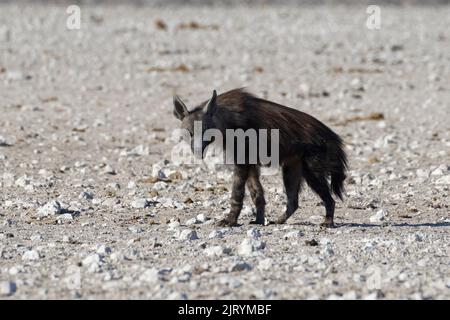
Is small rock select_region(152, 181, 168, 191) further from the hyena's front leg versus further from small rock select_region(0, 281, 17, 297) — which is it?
small rock select_region(0, 281, 17, 297)

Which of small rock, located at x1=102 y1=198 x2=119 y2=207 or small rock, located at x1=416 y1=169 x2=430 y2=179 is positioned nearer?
small rock, located at x1=102 y1=198 x2=119 y2=207

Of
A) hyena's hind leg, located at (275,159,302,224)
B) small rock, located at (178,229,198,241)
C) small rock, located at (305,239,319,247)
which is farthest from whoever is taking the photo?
hyena's hind leg, located at (275,159,302,224)

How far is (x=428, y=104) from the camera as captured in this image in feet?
55.0

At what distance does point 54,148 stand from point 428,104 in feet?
20.8

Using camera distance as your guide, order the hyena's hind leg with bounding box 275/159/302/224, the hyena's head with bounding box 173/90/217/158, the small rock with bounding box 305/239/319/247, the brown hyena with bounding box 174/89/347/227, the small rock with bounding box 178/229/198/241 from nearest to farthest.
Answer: the small rock with bounding box 305/239/319/247 → the small rock with bounding box 178/229/198/241 → the hyena's head with bounding box 173/90/217/158 → the brown hyena with bounding box 174/89/347/227 → the hyena's hind leg with bounding box 275/159/302/224

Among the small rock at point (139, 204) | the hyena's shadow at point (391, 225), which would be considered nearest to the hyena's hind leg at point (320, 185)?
the hyena's shadow at point (391, 225)

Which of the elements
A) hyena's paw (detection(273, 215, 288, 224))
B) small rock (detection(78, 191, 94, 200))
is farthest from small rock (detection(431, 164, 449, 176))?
small rock (detection(78, 191, 94, 200))

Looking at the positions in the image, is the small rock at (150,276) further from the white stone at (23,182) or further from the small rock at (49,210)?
the white stone at (23,182)

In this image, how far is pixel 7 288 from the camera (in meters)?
6.96

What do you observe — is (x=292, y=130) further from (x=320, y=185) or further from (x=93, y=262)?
(x=93, y=262)

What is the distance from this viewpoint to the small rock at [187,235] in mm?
8594

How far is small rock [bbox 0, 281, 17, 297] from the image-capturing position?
6.94 metres
